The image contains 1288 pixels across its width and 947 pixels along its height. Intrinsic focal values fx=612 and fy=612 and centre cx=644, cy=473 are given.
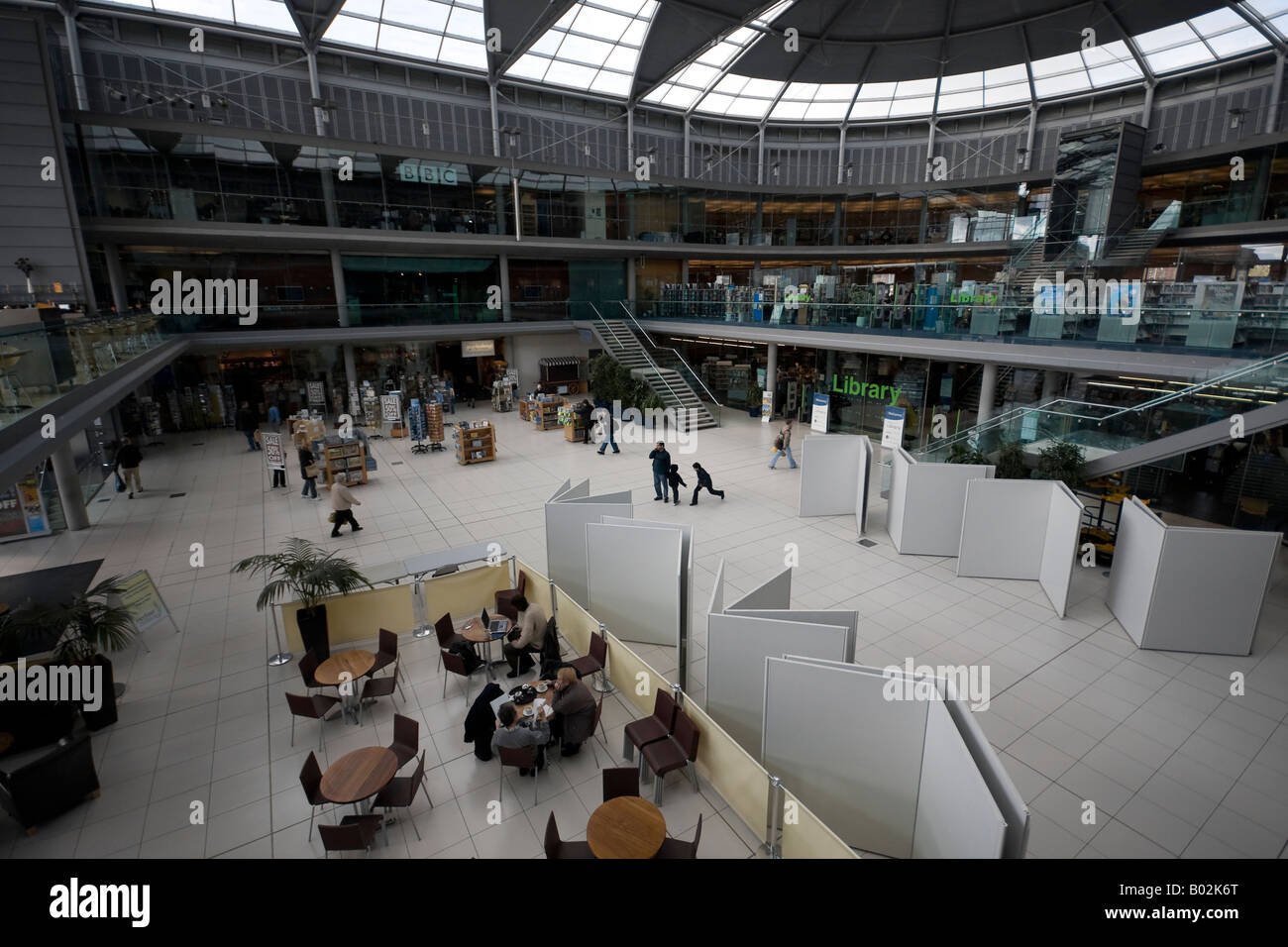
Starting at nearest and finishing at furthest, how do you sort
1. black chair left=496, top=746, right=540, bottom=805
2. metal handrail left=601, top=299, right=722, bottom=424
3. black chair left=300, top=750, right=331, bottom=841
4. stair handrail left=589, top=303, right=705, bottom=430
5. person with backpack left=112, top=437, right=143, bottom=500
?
black chair left=300, top=750, right=331, bottom=841, black chair left=496, top=746, right=540, bottom=805, person with backpack left=112, top=437, right=143, bottom=500, stair handrail left=589, top=303, right=705, bottom=430, metal handrail left=601, top=299, right=722, bottom=424

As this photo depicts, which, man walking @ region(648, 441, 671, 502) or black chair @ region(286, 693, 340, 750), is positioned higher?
man walking @ region(648, 441, 671, 502)

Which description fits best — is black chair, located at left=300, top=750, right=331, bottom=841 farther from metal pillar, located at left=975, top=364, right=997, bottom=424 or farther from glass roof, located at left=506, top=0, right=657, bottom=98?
glass roof, located at left=506, top=0, right=657, bottom=98

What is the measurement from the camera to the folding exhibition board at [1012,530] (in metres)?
10.1

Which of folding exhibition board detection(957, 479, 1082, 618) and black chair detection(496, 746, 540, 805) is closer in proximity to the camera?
black chair detection(496, 746, 540, 805)

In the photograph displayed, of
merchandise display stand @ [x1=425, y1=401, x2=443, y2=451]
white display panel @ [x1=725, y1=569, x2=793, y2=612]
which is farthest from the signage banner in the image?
white display panel @ [x1=725, y1=569, x2=793, y2=612]

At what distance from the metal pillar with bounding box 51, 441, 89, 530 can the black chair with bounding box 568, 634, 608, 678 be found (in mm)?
11865

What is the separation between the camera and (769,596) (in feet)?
23.6

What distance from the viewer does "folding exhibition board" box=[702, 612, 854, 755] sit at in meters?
6.13

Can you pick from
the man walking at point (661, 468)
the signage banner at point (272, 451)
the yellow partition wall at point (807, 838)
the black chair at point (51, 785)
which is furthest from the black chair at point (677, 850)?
the signage banner at point (272, 451)

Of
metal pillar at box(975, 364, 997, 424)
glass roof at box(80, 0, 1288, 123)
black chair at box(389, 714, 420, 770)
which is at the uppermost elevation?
glass roof at box(80, 0, 1288, 123)

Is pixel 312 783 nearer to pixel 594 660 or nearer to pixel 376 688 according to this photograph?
pixel 376 688

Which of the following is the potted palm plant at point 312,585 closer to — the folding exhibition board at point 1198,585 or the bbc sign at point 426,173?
the folding exhibition board at point 1198,585

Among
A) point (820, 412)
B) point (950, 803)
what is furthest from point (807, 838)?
point (820, 412)

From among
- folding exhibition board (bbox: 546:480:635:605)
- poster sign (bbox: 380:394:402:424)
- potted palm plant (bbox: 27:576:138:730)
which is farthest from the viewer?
poster sign (bbox: 380:394:402:424)
